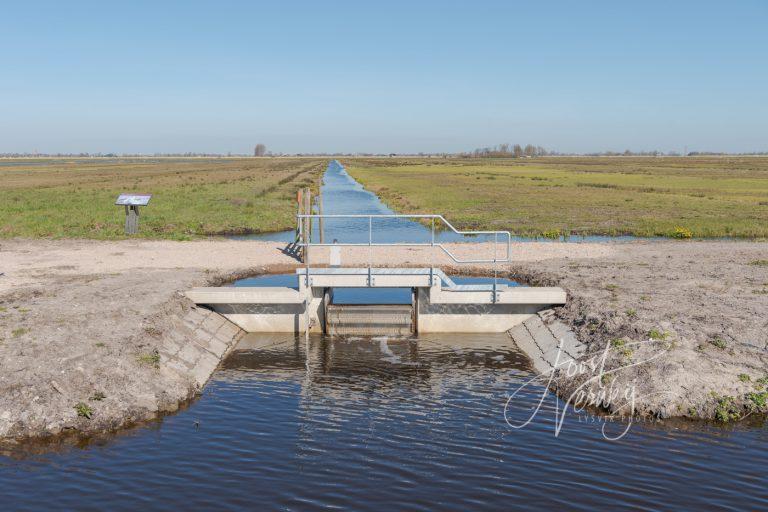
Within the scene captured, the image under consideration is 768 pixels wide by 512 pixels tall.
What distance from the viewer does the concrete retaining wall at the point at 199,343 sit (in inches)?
730

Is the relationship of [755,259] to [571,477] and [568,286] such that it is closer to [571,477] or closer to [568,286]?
[568,286]

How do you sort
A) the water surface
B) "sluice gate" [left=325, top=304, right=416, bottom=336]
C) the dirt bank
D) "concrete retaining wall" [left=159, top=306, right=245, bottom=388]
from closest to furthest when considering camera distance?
1. the water surface
2. the dirt bank
3. "concrete retaining wall" [left=159, top=306, right=245, bottom=388]
4. "sluice gate" [left=325, top=304, right=416, bottom=336]

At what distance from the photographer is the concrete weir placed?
76.7ft

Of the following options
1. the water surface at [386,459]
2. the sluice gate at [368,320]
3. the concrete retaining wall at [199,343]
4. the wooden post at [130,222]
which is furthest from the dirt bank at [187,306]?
the sluice gate at [368,320]

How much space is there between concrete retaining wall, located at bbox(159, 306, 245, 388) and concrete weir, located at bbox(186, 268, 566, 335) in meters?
0.62

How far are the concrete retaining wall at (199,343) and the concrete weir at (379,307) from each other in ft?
2.04

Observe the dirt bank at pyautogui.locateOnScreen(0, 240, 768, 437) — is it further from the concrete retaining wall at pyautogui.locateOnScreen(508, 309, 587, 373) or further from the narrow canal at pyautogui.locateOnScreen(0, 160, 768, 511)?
the narrow canal at pyautogui.locateOnScreen(0, 160, 768, 511)

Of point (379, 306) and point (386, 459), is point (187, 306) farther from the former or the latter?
point (386, 459)

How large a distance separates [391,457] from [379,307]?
35.1 ft

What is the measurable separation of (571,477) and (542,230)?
32.9 m

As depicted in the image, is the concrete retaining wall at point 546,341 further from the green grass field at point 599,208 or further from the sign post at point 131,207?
the sign post at point 131,207

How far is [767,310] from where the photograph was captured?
2083 centimetres

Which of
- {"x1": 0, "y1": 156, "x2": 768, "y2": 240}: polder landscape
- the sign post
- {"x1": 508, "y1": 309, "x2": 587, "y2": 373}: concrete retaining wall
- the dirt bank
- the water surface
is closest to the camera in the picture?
the water surface

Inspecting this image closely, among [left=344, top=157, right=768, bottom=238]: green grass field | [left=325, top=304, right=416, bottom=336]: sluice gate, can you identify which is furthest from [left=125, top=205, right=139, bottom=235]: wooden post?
[left=344, top=157, right=768, bottom=238]: green grass field
